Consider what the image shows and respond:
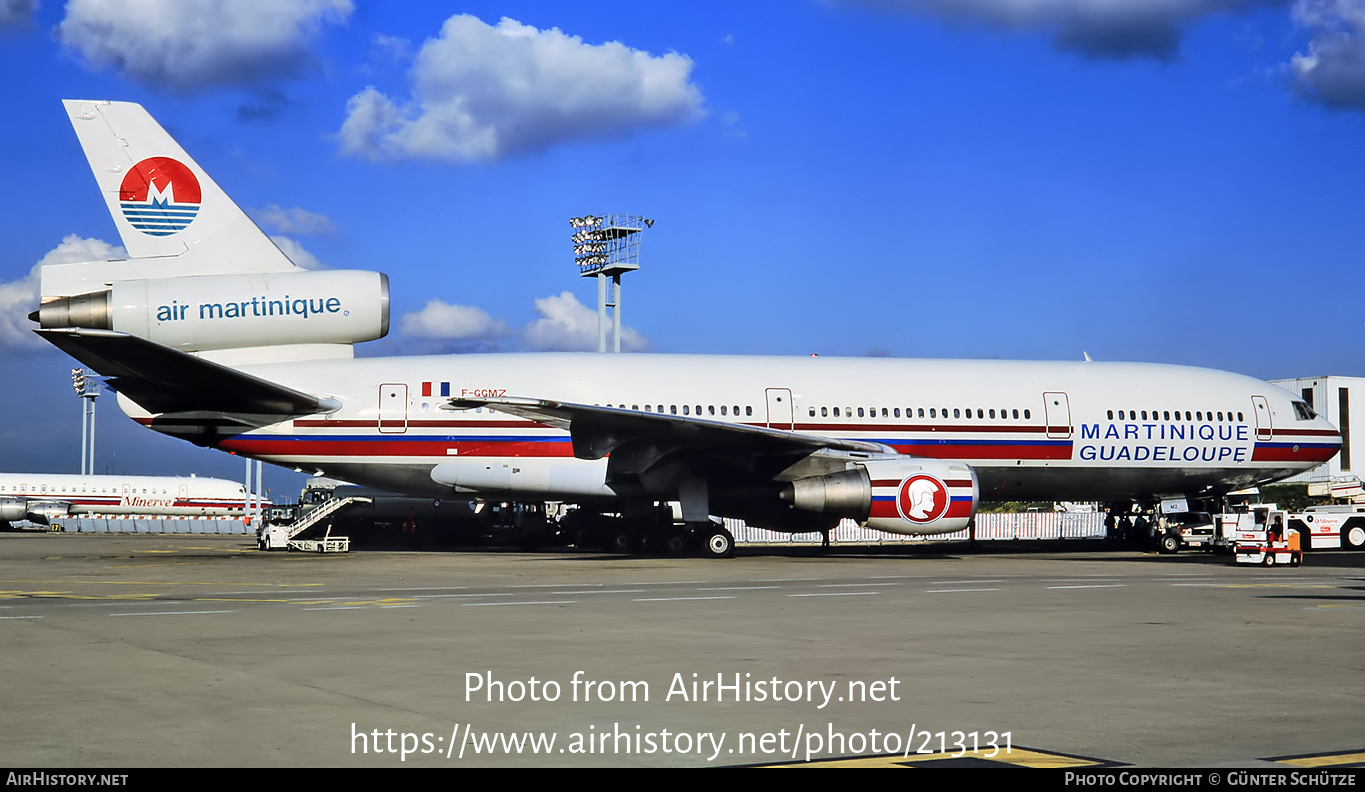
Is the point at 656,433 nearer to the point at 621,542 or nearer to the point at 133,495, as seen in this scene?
the point at 621,542

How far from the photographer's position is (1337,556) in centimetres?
2553

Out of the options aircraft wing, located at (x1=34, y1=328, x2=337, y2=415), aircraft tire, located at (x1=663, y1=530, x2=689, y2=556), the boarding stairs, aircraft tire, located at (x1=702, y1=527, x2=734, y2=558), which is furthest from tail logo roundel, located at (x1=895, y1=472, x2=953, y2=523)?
the boarding stairs

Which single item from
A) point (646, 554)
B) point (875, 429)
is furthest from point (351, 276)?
point (875, 429)

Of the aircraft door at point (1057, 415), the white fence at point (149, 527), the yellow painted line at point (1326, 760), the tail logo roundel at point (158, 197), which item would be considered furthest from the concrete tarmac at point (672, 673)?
the white fence at point (149, 527)

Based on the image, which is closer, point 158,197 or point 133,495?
point 158,197

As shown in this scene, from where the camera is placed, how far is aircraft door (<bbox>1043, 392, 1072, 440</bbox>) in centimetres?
2602

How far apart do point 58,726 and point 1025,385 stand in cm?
2309

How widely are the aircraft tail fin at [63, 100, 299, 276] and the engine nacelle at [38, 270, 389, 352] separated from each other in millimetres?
577

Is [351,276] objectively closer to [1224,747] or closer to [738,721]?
[738,721]

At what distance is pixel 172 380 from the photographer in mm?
22094

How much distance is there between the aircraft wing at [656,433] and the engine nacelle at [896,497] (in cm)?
99

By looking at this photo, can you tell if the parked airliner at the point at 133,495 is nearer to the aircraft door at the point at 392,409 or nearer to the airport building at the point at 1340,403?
the aircraft door at the point at 392,409

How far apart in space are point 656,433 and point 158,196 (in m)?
10.8

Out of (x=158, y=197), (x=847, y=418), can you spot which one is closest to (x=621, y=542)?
(x=847, y=418)
